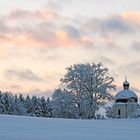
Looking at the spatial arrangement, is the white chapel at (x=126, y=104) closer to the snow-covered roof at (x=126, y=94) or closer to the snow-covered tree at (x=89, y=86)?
the snow-covered roof at (x=126, y=94)

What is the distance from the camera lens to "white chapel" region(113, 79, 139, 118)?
290 ft

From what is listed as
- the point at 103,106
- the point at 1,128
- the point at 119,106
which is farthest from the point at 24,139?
the point at 119,106

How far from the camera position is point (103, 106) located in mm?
66125

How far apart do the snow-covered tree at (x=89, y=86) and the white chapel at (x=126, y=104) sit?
21.2m

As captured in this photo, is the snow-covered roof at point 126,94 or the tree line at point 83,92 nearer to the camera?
the tree line at point 83,92

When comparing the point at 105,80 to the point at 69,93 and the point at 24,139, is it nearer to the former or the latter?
the point at 69,93

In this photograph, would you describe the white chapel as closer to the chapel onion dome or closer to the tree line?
the chapel onion dome

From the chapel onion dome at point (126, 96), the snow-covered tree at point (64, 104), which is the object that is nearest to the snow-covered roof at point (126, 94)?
the chapel onion dome at point (126, 96)

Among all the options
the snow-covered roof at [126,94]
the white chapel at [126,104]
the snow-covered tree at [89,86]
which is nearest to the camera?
the snow-covered tree at [89,86]

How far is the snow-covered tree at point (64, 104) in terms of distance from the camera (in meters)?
68.2

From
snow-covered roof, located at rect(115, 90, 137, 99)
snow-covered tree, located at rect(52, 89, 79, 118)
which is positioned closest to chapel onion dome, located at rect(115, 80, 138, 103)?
snow-covered roof, located at rect(115, 90, 137, 99)

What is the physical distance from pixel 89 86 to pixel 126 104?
79.6ft

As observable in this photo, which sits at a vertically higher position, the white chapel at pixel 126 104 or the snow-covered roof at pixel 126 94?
the snow-covered roof at pixel 126 94

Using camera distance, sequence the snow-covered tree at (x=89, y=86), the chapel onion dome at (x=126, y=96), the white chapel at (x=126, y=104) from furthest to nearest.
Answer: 1. the chapel onion dome at (x=126, y=96)
2. the white chapel at (x=126, y=104)
3. the snow-covered tree at (x=89, y=86)
